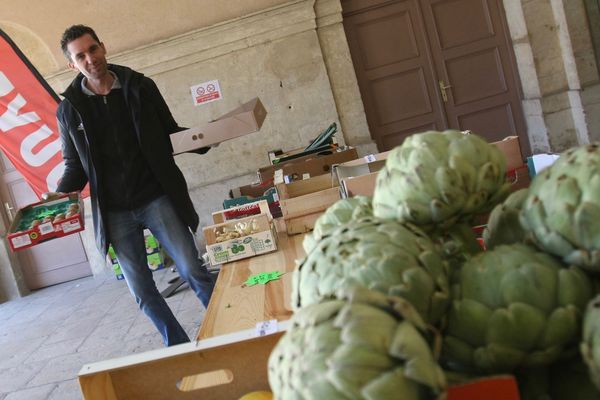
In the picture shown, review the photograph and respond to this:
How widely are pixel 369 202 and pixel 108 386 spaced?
0.71 m

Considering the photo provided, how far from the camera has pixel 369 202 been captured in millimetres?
1240

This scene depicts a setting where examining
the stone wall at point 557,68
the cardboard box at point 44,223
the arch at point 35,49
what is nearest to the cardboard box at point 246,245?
the cardboard box at point 44,223

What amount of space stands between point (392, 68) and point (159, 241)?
16.7 feet

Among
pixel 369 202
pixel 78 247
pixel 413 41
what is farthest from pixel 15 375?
pixel 413 41

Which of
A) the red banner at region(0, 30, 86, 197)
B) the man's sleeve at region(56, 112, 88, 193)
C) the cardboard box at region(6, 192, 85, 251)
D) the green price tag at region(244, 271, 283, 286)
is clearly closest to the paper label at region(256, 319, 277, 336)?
the green price tag at region(244, 271, 283, 286)

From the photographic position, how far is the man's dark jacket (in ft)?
10.9

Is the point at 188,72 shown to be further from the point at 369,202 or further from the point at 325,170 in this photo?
the point at 369,202

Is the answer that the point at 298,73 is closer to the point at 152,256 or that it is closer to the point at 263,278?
the point at 152,256

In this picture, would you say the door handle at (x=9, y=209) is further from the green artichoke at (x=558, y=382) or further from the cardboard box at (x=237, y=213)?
the green artichoke at (x=558, y=382)

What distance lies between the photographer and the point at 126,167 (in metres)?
3.36

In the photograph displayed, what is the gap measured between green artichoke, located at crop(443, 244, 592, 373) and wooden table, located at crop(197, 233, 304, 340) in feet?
3.98

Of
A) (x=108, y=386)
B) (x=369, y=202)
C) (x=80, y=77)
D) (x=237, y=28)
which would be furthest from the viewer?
(x=237, y=28)

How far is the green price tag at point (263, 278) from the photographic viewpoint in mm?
2492

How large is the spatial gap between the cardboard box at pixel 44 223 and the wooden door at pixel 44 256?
11.0 ft
